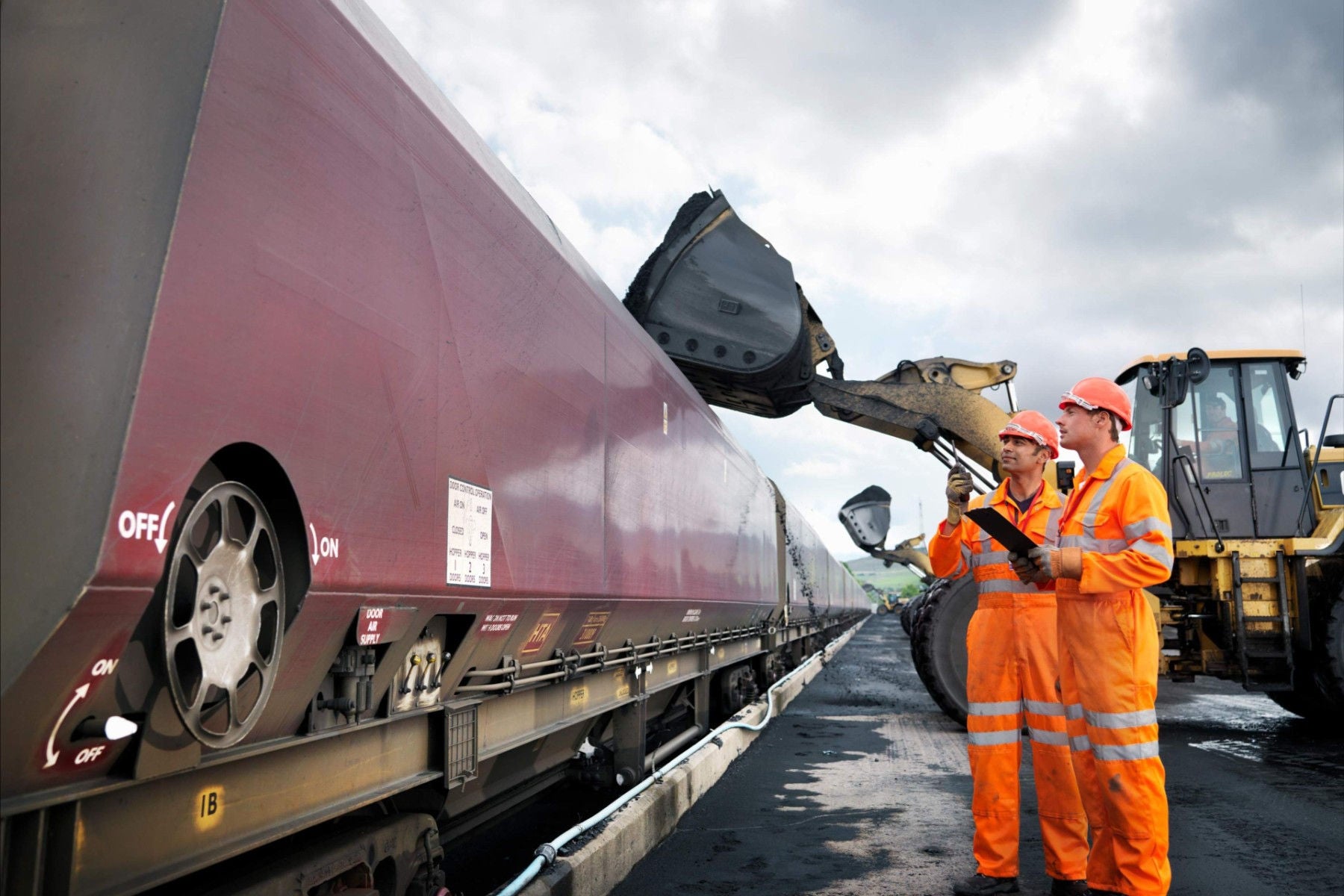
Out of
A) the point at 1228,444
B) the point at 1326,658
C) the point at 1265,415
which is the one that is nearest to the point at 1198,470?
the point at 1228,444

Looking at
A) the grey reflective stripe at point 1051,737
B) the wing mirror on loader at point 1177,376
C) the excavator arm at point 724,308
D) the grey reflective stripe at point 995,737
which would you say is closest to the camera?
the grey reflective stripe at point 1051,737

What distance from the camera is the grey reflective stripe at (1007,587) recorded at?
4.53 metres

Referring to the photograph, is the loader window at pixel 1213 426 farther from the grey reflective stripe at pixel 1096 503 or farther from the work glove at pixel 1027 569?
the work glove at pixel 1027 569

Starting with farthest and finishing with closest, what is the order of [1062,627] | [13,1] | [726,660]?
[726,660] < [1062,627] < [13,1]

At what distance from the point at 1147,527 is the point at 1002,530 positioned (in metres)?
0.52

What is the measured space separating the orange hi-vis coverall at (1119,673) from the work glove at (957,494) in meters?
0.59

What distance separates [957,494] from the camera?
4.62 metres

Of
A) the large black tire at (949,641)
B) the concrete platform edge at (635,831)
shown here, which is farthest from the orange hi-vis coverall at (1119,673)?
the large black tire at (949,641)

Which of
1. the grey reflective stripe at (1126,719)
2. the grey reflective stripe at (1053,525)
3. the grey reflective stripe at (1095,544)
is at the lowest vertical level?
the grey reflective stripe at (1126,719)

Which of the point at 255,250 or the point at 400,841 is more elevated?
the point at 255,250

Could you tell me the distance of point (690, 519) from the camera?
710cm

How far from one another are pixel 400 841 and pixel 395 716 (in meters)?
0.58

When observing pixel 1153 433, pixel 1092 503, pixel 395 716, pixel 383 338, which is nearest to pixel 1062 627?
pixel 1092 503

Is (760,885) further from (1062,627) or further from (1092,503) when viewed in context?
(1092,503)
